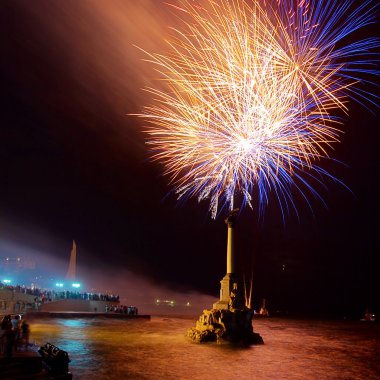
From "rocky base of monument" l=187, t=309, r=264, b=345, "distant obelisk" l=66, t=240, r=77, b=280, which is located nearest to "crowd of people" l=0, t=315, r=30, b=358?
"rocky base of monument" l=187, t=309, r=264, b=345

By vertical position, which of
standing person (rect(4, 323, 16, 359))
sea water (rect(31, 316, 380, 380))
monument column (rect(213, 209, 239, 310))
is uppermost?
monument column (rect(213, 209, 239, 310))

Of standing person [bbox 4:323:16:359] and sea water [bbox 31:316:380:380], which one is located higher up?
standing person [bbox 4:323:16:359]

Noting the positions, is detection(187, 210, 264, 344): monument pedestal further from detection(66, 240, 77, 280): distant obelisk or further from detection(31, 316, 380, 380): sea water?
detection(66, 240, 77, 280): distant obelisk

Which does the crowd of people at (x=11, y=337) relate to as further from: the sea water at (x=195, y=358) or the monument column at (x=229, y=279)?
the monument column at (x=229, y=279)

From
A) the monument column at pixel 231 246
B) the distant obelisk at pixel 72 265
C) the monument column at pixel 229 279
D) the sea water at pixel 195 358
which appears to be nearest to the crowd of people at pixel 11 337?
the sea water at pixel 195 358

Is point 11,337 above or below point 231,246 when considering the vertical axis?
below

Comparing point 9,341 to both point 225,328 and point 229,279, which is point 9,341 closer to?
point 225,328

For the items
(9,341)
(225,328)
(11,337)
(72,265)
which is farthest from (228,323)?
(72,265)

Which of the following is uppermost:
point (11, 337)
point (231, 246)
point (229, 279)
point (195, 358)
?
point (231, 246)
